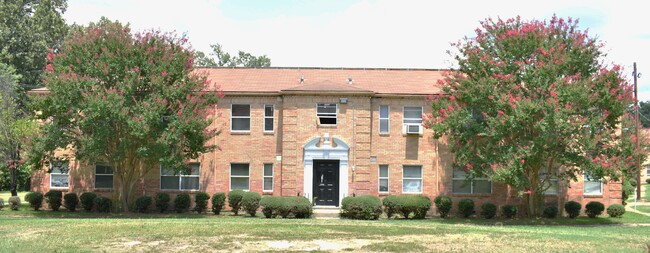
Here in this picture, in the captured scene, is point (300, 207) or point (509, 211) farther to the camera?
point (509, 211)

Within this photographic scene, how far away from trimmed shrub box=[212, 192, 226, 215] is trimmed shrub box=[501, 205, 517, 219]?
1235 centimetres

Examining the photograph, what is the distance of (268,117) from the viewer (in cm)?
3014

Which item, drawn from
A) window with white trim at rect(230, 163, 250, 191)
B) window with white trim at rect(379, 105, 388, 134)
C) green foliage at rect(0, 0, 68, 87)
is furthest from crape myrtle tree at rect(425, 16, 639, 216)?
green foliage at rect(0, 0, 68, 87)

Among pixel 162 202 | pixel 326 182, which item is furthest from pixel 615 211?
pixel 162 202

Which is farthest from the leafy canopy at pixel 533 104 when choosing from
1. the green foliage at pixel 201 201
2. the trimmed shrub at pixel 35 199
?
the trimmed shrub at pixel 35 199

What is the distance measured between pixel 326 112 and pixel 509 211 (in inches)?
361

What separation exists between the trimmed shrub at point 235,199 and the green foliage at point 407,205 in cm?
621

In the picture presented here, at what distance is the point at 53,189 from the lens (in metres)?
30.2

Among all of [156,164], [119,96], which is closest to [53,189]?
[156,164]

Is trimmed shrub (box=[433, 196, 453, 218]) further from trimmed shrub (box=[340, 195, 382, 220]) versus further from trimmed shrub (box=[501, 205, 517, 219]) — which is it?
trimmed shrub (box=[340, 195, 382, 220])

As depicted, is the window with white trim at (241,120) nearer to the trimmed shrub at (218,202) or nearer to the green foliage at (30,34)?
the trimmed shrub at (218,202)

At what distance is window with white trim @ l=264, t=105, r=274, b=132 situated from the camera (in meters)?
30.1

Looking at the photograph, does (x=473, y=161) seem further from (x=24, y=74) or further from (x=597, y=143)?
(x=24, y=74)

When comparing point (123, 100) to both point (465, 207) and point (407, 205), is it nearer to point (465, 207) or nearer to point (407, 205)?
point (407, 205)
